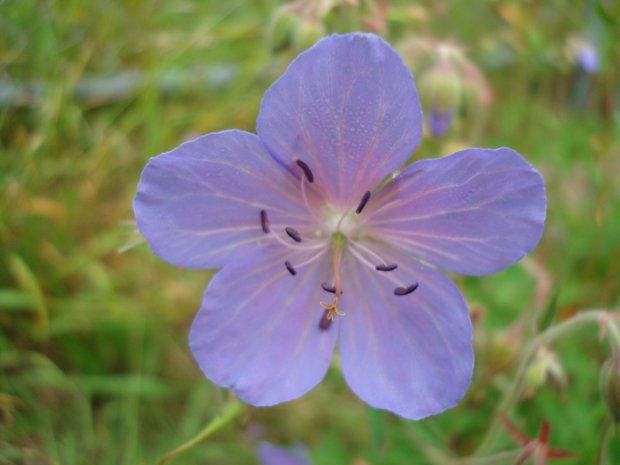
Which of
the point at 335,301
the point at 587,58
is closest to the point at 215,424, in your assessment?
the point at 335,301

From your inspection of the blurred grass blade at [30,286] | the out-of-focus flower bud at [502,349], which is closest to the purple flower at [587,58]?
the out-of-focus flower bud at [502,349]

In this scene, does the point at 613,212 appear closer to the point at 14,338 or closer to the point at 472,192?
the point at 472,192

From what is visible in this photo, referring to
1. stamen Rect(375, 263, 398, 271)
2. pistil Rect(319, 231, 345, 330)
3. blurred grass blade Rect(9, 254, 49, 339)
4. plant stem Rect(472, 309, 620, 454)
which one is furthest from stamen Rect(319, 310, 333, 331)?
A: blurred grass blade Rect(9, 254, 49, 339)

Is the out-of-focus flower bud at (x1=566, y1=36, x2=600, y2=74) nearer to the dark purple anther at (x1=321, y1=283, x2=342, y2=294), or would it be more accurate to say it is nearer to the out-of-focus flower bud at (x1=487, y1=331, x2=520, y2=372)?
the out-of-focus flower bud at (x1=487, y1=331, x2=520, y2=372)

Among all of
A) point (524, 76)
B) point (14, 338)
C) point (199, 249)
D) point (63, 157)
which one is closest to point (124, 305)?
point (14, 338)

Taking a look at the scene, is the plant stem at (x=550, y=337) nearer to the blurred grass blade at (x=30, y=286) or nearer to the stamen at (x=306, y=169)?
the stamen at (x=306, y=169)
